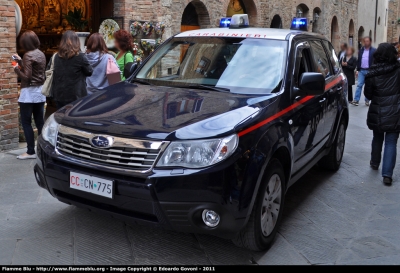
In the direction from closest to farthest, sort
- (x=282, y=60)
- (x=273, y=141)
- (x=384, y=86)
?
(x=273, y=141) < (x=282, y=60) < (x=384, y=86)

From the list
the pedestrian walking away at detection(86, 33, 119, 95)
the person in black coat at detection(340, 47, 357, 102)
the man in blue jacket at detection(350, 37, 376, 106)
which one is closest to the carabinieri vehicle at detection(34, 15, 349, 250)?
the pedestrian walking away at detection(86, 33, 119, 95)

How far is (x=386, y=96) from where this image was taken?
→ 20.3 ft

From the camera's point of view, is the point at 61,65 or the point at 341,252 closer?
the point at 341,252

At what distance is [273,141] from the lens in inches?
157

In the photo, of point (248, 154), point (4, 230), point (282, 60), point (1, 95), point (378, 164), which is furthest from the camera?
point (1, 95)

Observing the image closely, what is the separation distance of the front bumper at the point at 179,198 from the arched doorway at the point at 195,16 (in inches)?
405

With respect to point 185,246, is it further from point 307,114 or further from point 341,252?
point 307,114

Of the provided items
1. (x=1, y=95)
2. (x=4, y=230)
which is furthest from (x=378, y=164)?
(x=1, y=95)

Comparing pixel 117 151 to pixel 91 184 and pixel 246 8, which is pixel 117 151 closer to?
pixel 91 184

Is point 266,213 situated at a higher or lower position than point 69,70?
lower

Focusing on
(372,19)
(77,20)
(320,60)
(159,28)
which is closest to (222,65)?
(320,60)

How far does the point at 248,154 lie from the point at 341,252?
4.23 feet

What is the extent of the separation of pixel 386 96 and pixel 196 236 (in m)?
3.20

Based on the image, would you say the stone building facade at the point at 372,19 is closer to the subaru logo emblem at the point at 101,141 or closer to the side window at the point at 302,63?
the side window at the point at 302,63
